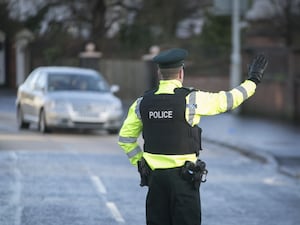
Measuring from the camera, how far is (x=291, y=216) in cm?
910

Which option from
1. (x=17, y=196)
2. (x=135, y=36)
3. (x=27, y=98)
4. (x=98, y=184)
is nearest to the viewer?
(x=17, y=196)

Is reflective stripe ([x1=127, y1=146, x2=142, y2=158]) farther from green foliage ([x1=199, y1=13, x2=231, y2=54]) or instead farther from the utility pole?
green foliage ([x1=199, y1=13, x2=231, y2=54])

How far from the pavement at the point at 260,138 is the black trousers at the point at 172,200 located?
716 centimetres

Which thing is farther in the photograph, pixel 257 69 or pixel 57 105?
pixel 57 105

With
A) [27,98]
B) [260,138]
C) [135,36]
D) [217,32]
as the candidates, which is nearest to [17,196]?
[260,138]

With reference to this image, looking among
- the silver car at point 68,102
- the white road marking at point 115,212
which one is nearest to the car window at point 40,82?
the silver car at point 68,102

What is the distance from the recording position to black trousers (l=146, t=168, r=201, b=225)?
539 cm

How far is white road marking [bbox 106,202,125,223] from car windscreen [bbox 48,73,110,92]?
9.96 m

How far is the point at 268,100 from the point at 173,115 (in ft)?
59.8

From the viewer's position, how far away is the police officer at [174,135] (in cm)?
541

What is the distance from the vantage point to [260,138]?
56.9 feet

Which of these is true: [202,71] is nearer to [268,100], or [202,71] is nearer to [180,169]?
[268,100]

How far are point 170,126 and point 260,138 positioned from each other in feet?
39.7

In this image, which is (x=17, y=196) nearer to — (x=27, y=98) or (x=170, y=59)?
(x=170, y=59)
